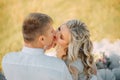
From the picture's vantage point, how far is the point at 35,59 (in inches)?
74.6

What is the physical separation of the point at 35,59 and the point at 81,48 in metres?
0.54

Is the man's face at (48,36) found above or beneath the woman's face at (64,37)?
above

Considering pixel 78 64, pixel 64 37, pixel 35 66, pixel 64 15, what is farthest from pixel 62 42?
pixel 64 15

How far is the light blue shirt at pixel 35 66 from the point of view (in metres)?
1.87

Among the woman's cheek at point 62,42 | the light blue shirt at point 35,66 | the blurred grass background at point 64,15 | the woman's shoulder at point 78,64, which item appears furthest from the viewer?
the blurred grass background at point 64,15

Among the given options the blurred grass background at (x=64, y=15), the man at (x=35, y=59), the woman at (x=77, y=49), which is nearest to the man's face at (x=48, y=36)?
the man at (x=35, y=59)

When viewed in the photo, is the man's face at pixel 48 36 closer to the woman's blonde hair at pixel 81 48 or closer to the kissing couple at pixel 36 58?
the kissing couple at pixel 36 58

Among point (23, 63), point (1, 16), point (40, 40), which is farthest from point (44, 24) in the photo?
point (1, 16)

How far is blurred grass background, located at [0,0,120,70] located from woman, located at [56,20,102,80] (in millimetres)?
1579

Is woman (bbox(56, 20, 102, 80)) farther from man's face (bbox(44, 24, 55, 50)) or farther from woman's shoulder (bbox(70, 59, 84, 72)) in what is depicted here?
man's face (bbox(44, 24, 55, 50))

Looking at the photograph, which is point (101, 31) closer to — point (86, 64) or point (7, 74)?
point (86, 64)

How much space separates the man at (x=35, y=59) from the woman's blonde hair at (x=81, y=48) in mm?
377

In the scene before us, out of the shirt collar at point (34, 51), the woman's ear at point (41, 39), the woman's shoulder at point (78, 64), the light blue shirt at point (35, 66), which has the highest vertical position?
the woman's ear at point (41, 39)

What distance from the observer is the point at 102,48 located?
400cm
